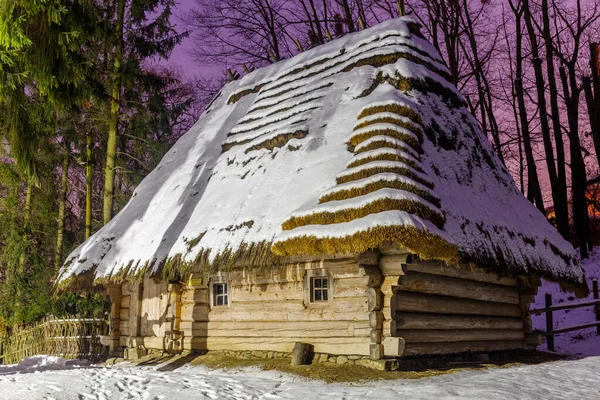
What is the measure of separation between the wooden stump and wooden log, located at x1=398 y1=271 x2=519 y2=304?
2.18 meters

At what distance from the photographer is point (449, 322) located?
1135cm

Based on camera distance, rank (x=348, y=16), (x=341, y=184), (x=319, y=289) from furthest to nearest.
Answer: (x=348, y=16)
(x=319, y=289)
(x=341, y=184)

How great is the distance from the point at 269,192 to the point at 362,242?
3.68 meters

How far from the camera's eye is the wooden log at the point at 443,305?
10.3 m

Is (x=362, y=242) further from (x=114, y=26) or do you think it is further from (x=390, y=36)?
(x=114, y=26)

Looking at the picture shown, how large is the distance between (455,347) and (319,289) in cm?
297

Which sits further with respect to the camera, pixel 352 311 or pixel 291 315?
pixel 291 315

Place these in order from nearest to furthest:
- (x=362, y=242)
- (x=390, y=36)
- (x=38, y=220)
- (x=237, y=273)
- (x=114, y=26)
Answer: (x=362, y=242), (x=237, y=273), (x=390, y=36), (x=114, y=26), (x=38, y=220)

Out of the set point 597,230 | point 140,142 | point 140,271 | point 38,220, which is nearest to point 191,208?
point 140,271

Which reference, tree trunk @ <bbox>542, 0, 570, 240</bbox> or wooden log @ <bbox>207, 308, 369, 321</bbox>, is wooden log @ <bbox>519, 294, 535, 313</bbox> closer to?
wooden log @ <bbox>207, 308, 369, 321</bbox>

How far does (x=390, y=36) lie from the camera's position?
1406 cm

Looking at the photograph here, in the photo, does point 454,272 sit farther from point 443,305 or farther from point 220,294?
point 220,294

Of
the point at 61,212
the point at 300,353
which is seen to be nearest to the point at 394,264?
the point at 300,353

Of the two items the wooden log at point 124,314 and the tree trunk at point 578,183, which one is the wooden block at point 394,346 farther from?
the tree trunk at point 578,183
